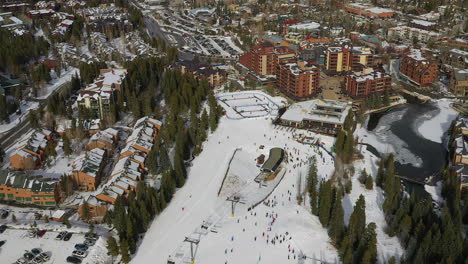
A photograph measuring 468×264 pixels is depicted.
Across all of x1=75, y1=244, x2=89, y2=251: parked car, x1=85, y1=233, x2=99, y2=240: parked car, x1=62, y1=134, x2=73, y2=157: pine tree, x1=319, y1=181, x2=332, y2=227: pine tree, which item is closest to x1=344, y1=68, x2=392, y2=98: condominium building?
x1=319, y1=181, x2=332, y2=227: pine tree

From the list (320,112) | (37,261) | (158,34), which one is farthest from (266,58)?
(37,261)

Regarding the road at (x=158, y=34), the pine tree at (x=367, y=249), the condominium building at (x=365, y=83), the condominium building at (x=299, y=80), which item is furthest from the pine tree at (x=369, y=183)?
the road at (x=158, y=34)

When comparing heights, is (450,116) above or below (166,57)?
below

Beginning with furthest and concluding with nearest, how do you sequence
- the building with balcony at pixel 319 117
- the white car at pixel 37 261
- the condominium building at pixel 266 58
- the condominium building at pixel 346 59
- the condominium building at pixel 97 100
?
the condominium building at pixel 346 59
the condominium building at pixel 266 58
the condominium building at pixel 97 100
the building with balcony at pixel 319 117
the white car at pixel 37 261

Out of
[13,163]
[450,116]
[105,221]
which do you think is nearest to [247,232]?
[105,221]

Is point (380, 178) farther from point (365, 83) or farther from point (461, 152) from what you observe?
point (365, 83)

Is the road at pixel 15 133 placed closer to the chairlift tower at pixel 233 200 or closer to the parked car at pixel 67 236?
the parked car at pixel 67 236

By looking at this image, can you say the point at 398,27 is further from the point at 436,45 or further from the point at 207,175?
the point at 207,175
